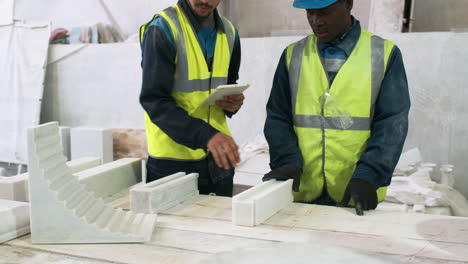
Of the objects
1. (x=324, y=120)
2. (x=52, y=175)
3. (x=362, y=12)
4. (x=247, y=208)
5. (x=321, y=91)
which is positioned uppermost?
(x=362, y=12)

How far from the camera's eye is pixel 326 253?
1.19 meters

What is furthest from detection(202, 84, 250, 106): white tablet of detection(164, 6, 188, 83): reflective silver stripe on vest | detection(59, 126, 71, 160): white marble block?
detection(59, 126, 71, 160): white marble block

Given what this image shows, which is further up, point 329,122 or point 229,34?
point 229,34

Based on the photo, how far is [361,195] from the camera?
1.59 meters

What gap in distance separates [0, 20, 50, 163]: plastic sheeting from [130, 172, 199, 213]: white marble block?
4.22m

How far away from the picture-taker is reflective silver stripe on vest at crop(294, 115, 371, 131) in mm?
1812

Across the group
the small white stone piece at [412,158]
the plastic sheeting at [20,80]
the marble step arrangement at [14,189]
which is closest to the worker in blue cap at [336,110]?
the marble step arrangement at [14,189]

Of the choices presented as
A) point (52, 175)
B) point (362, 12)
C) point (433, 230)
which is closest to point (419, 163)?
point (362, 12)

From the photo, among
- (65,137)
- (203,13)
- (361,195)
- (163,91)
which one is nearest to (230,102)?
(163,91)

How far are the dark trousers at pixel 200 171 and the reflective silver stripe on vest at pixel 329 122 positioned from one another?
46cm

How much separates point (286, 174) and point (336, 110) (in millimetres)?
355

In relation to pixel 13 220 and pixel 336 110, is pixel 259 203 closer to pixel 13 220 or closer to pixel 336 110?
pixel 336 110

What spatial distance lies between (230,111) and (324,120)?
470 millimetres

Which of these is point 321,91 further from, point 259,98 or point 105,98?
point 105,98
